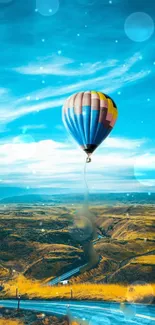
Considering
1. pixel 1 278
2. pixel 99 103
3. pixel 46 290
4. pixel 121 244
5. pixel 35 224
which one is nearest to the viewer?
pixel 99 103

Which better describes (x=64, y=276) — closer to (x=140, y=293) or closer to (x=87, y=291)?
(x=87, y=291)

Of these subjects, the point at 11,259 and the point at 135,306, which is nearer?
the point at 135,306

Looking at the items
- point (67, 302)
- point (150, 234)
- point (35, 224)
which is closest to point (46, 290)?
point (67, 302)

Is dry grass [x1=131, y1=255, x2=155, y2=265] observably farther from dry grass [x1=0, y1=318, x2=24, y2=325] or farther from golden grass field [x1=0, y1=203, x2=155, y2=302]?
dry grass [x1=0, y1=318, x2=24, y2=325]

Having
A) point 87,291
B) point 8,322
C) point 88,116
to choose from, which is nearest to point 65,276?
point 87,291

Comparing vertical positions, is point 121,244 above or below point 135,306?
above

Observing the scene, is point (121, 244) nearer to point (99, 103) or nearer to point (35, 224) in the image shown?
point (35, 224)

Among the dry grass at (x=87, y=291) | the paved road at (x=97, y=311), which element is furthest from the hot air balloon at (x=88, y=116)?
the dry grass at (x=87, y=291)

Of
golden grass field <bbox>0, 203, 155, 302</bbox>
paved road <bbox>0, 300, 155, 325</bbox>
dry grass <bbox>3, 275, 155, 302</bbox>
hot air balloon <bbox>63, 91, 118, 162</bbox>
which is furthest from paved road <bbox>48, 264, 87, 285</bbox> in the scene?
hot air balloon <bbox>63, 91, 118, 162</bbox>
